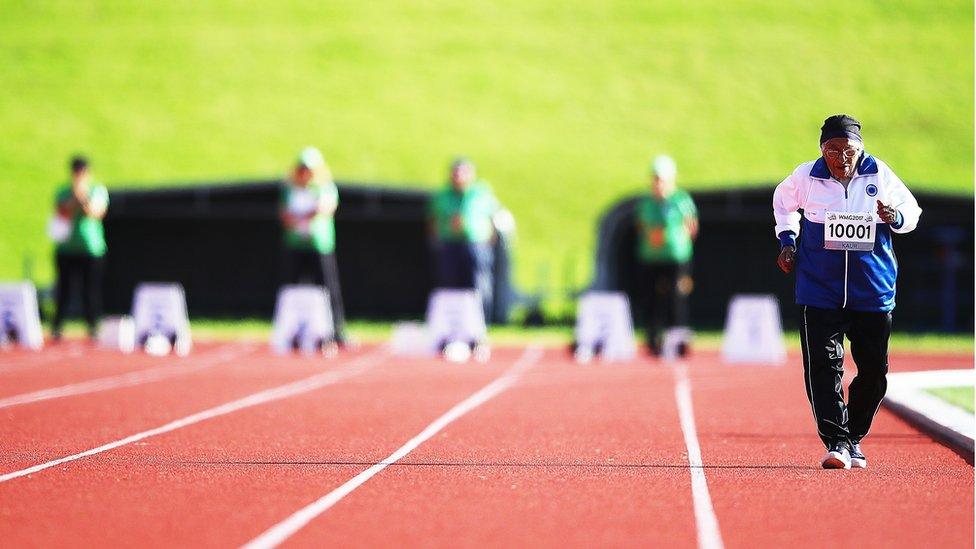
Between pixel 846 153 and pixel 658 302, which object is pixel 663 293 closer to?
pixel 658 302

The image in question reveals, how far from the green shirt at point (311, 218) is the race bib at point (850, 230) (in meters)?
9.45

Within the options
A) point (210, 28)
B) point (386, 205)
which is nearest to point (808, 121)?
point (210, 28)

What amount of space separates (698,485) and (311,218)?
990cm

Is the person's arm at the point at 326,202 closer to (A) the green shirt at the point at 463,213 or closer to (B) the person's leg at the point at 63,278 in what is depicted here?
(A) the green shirt at the point at 463,213

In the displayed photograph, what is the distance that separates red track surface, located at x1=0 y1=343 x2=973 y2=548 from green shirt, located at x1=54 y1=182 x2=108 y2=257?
4912 mm

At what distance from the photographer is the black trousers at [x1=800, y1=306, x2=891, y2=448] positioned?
771 cm

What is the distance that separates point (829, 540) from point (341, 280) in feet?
64.2

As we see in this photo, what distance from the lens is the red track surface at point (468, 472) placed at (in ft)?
19.1

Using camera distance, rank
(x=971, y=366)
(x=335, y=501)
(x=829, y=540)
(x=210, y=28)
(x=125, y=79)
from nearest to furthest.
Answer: (x=829, y=540) → (x=335, y=501) → (x=971, y=366) → (x=125, y=79) → (x=210, y=28)

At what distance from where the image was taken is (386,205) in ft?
80.1

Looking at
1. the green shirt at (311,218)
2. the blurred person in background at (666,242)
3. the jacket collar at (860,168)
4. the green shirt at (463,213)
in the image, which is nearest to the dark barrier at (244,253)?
the green shirt at (463,213)

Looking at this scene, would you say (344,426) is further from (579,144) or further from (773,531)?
(579,144)

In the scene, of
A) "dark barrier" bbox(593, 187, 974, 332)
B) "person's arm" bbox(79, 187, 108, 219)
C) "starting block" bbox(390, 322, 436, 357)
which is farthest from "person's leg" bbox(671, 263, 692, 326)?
"person's arm" bbox(79, 187, 108, 219)

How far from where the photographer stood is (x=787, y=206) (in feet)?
25.3
